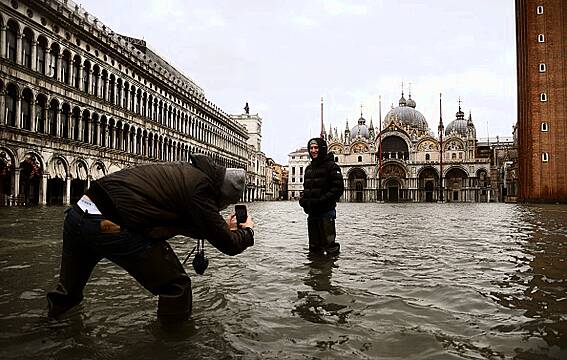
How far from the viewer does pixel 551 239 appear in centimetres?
1020

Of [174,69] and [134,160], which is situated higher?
[174,69]

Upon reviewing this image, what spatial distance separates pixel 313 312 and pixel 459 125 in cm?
10475

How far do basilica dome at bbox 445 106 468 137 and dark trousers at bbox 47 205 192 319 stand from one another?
333 feet

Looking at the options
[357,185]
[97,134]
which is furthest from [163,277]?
[357,185]

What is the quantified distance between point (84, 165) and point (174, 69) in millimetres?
36145

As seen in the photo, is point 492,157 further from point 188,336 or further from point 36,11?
point 188,336

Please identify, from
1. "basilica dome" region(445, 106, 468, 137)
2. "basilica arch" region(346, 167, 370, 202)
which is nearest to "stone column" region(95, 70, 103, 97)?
"basilica arch" region(346, 167, 370, 202)

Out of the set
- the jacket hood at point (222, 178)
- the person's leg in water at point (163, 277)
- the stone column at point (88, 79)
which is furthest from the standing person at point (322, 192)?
the stone column at point (88, 79)

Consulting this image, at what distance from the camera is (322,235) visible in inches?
295

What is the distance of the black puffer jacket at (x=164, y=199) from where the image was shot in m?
3.26

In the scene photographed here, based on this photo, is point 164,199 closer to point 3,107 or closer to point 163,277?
point 163,277

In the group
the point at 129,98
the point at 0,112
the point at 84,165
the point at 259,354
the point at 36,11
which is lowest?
the point at 259,354

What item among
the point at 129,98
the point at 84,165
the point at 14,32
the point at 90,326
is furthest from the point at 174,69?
the point at 90,326

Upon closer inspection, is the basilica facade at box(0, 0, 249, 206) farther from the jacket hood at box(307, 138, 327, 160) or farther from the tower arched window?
the jacket hood at box(307, 138, 327, 160)
